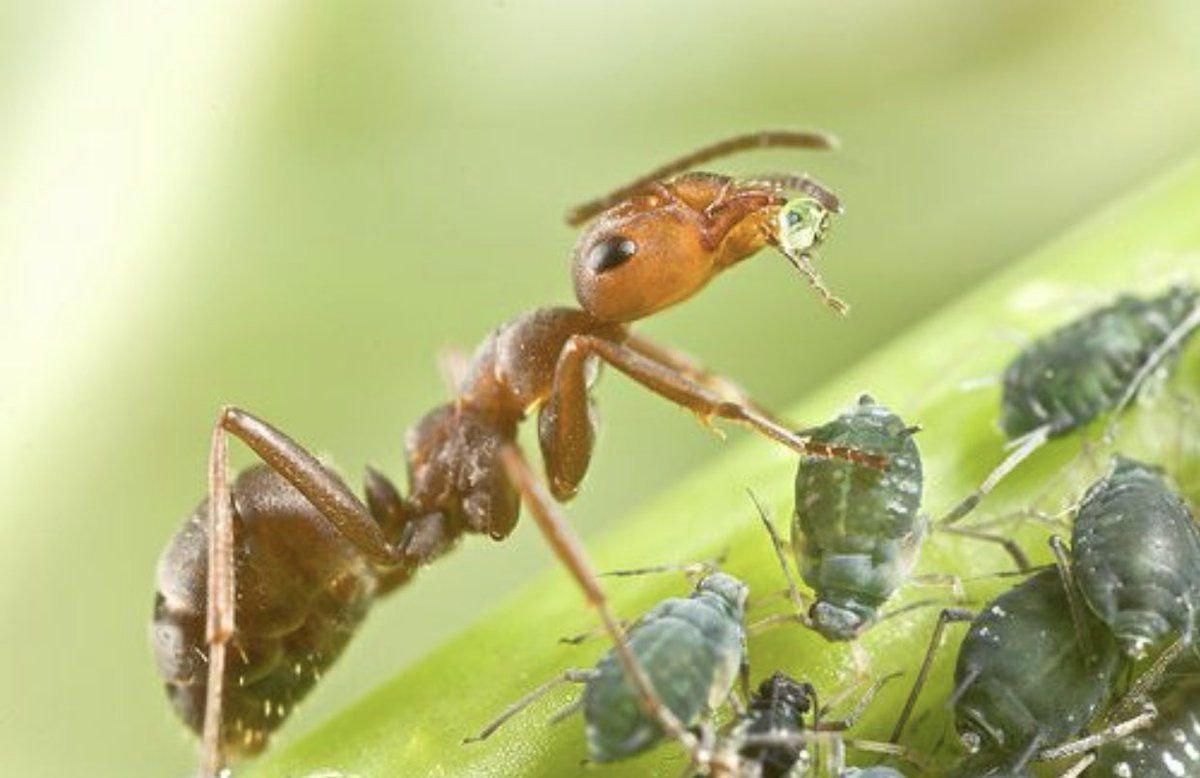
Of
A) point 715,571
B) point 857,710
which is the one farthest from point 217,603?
point 857,710

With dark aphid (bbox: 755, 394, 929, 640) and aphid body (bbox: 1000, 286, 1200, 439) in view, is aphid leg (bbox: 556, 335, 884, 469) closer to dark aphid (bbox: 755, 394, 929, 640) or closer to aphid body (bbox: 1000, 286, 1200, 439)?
dark aphid (bbox: 755, 394, 929, 640)

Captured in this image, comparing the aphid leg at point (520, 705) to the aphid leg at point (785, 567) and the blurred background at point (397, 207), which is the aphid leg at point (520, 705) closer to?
the aphid leg at point (785, 567)

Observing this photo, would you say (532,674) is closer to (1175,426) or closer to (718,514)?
(718,514)

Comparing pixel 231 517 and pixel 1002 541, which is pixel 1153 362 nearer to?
pixel 1002 541

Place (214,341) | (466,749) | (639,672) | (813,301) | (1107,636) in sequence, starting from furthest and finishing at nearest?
(813,301) < (214,341) < (466,749) < (1107,636) < (639,672)

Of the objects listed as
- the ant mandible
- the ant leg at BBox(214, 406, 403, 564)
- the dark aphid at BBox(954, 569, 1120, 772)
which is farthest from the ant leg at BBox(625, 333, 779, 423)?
the dark aphid at BBox(954, 569, 1120, 772)

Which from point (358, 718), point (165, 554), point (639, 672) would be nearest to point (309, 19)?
point (165, 554)

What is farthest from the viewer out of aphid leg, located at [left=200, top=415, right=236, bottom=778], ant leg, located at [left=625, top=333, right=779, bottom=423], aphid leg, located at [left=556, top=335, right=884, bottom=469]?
ant leg, located at [left=625, top=333, right=779, bottom=423]
